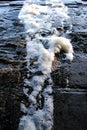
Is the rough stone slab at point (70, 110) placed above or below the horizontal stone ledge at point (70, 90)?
below

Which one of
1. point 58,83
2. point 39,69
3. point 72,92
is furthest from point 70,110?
point 39,69

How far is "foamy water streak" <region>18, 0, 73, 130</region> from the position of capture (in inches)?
125

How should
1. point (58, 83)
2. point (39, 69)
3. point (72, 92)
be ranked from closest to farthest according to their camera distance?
point (72, 92) < point (58, 83) < point (39, 69)

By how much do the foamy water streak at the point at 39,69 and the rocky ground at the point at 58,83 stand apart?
85 mm

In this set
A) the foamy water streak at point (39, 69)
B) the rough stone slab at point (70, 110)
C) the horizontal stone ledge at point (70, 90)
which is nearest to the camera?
the rough stone slab at point (70, 110)

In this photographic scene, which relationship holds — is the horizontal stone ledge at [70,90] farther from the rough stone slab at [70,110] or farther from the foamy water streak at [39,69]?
the foamy water streak at [39,69]

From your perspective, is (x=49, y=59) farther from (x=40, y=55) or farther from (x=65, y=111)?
(x=65, y=111)

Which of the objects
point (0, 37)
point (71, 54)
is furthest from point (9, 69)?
point (0, 37)

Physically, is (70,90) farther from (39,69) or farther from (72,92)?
(39,69)

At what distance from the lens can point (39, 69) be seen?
3.94 meters

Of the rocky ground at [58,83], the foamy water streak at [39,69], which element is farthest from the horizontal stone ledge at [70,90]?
the foamy water streak at [39,69]

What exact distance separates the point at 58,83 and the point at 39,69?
1.60ft

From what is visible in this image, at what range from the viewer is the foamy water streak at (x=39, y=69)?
Result: 125 inches

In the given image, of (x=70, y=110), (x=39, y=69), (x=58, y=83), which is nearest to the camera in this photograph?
(x=70, y=110)
